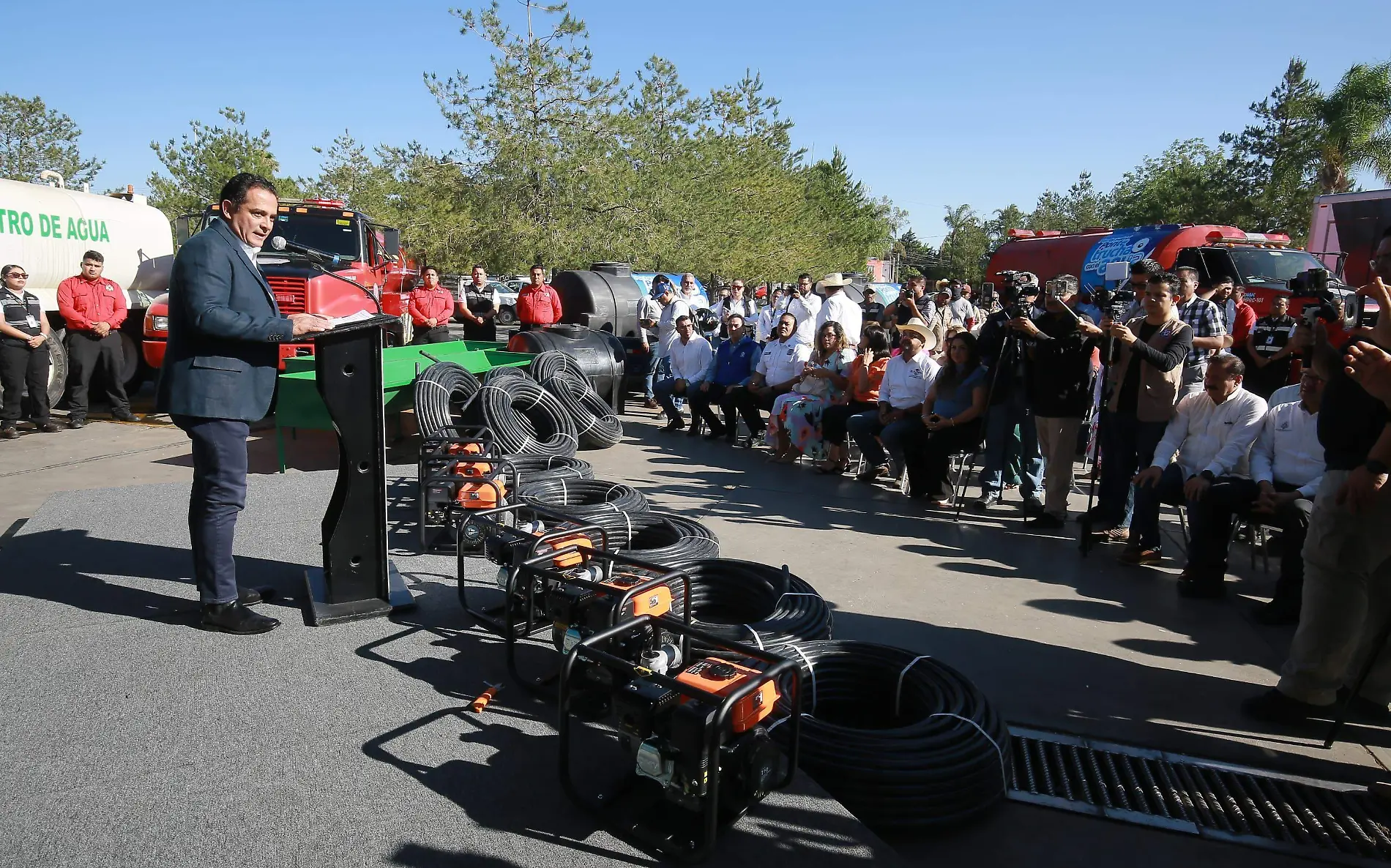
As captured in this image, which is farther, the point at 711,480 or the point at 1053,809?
the point at 711,480

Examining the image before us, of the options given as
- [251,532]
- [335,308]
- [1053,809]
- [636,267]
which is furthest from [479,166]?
[1053,809]

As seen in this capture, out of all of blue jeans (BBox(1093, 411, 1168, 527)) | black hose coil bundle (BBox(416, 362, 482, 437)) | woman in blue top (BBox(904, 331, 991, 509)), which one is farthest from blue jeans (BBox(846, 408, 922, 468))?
black hose coil bundle (BBox(416, 362, 482, 437))

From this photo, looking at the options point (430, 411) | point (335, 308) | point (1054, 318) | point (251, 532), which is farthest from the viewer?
point (335, 308)

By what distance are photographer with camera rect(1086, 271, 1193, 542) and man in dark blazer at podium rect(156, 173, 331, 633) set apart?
4.89m

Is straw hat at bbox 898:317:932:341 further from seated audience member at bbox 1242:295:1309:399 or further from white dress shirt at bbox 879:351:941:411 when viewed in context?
seated audience member at bbox 1242:295:1309:399

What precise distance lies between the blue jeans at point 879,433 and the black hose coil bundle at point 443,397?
11.2 feet

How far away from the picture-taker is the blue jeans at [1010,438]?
268 inches

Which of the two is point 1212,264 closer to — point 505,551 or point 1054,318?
point 1054,318

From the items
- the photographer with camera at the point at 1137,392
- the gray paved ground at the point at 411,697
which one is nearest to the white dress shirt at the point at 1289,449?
the photographer with camera at the point at 1137,392

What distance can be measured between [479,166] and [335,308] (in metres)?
14.7

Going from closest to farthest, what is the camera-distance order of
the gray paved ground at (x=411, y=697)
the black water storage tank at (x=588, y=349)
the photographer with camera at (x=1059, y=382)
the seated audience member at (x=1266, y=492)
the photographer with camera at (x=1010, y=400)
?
the gray paved ground at (x=411, y=697) < the seated audience member at (x=1266, y=492) < the photographer with camera at (x=1059, y=382) < the photographer with camera at (x=1010, y=400) < the black water storage tank at (x=588, y=349)

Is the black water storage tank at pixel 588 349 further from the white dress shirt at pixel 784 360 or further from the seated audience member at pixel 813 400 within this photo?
the seated audience member at pixel 813 400

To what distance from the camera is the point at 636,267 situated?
27781 mm

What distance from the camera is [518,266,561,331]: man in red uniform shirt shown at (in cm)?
1174
